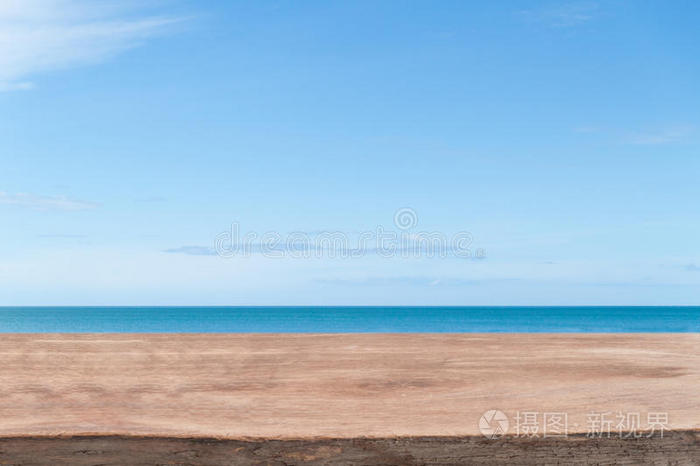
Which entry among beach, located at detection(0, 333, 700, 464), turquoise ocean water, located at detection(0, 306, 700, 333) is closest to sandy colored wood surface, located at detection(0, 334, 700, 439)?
beach, located at detection(0, 333, 700, 464)

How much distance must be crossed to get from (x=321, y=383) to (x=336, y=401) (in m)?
0.11

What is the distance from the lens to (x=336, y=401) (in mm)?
984

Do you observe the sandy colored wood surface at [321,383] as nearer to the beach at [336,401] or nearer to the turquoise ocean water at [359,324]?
the beach at [336,401]

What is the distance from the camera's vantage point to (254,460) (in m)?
0.87

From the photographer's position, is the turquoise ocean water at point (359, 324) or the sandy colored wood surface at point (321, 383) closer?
the sandy colored wood surface at point (321, 383)

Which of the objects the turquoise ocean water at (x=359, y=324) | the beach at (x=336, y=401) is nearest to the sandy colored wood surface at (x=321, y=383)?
the beach at (x=336, y=401)

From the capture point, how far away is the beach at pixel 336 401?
865mm

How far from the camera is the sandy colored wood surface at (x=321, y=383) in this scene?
0.91m

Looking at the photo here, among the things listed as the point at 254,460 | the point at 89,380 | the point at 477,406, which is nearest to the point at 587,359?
the point at 477,406

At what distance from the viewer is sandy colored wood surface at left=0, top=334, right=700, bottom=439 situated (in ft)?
A: 2.97

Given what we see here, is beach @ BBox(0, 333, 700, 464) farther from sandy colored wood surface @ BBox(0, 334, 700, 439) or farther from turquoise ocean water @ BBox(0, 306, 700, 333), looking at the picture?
turquoise ocean water @ BBox(0, 306, 700, 333)

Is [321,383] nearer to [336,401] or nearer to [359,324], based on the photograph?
[336,401]

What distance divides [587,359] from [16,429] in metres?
1.07

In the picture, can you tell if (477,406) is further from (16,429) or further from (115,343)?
(115,343)
